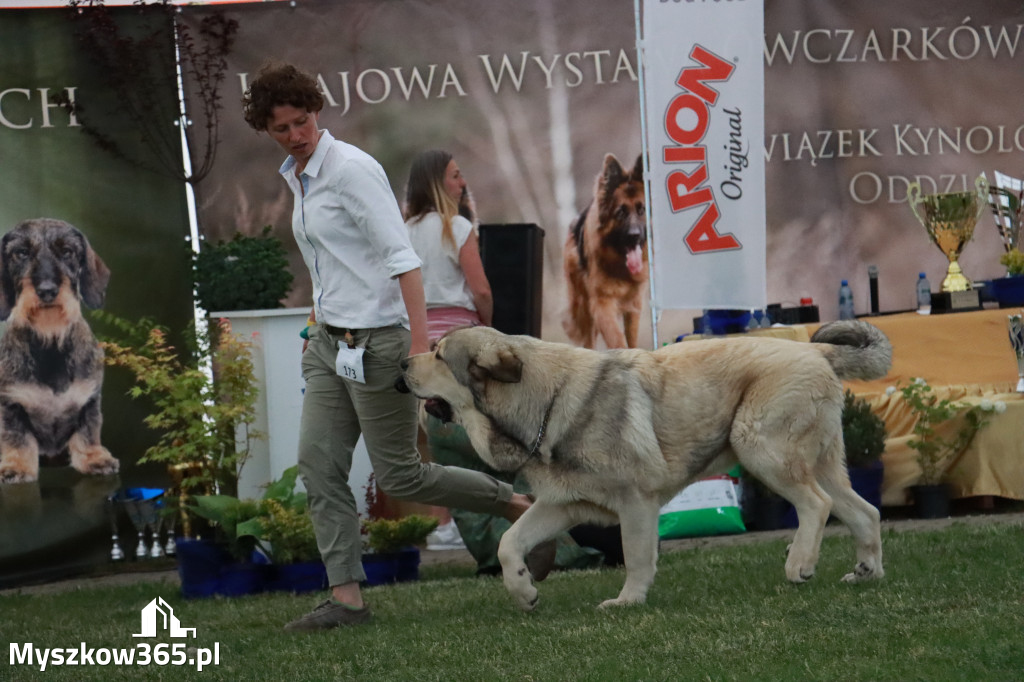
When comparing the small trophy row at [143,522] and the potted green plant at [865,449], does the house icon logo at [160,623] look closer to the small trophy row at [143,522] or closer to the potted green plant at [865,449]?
the small trophy row at [143,522]

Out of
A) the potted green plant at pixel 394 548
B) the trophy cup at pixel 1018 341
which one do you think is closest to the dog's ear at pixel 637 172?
the trophy cup at pixel 1018 341

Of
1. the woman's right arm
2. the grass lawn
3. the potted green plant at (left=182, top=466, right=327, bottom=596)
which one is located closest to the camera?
the grass lawn

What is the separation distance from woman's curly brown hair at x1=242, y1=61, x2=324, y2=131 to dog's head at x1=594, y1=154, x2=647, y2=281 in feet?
13.0

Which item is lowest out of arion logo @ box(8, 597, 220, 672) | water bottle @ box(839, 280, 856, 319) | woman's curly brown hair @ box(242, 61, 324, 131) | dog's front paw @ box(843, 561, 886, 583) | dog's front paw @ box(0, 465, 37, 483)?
arion logo @ box(8, 597, 220, 672)

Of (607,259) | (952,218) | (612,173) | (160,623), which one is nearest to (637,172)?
(612,173)

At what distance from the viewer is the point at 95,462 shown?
28.3ft

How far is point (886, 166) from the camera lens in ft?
30.8

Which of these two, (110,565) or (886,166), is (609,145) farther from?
(110,565)

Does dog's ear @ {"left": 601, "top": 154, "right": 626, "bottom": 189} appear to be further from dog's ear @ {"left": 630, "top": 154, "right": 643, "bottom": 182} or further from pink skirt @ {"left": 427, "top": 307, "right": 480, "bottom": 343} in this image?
pink skirt @ {"left": 427, "top": 307, "right": 480, "bottom": 343}

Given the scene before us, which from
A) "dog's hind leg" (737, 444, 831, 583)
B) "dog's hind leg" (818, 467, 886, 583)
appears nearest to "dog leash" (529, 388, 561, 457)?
"dog's hind leg" (737, 444, 831, 583)

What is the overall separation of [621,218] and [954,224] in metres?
2.26

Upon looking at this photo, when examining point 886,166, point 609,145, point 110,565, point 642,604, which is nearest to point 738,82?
point 609,145

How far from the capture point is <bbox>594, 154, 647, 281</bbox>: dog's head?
29.7ft

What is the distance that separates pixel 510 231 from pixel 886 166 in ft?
9.34
